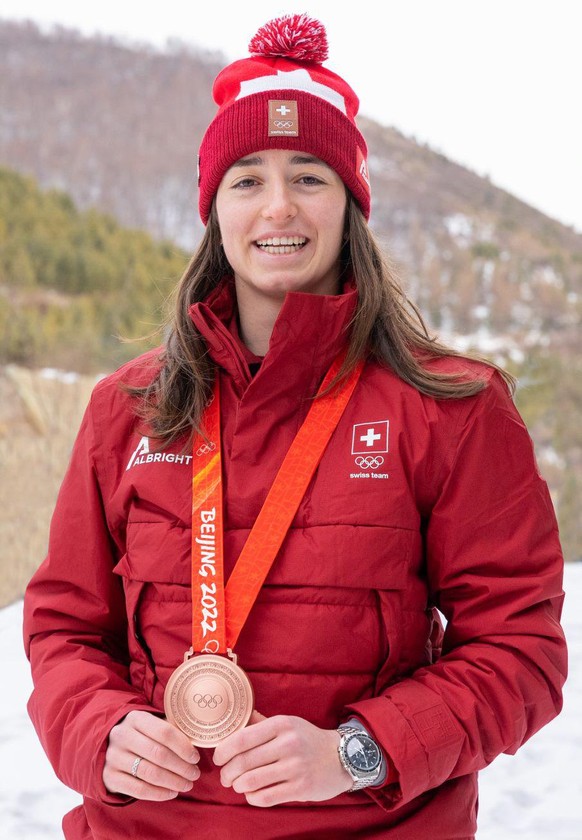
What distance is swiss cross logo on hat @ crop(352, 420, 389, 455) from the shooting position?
4.86ft

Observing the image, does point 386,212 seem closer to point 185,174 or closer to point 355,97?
point 185,174

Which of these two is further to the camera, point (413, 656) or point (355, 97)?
point (355, 97)

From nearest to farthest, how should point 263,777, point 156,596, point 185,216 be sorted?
1. point 263,777
2. point 156,596
3. point 185,216

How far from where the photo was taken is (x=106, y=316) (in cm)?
838

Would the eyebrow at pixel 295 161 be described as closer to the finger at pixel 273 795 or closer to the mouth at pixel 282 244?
the mouth at pixel 282 244

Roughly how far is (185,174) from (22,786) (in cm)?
798

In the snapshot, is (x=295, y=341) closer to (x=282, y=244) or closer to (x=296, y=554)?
(x=282, y=244)

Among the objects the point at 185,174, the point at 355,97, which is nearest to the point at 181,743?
the point at 355,97

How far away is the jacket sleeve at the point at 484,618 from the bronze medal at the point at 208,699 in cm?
17

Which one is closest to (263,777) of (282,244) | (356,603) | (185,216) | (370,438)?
(356,603)

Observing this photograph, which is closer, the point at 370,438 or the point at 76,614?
the point at 370,438

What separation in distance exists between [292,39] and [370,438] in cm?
73

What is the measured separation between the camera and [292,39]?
1667 millimetres

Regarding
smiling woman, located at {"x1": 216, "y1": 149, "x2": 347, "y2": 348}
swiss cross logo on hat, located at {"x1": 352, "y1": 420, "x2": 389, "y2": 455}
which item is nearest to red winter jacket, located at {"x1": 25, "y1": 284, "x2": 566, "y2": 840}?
swiss cross logo on hat, located at {"x1": 352, "y1": 420, "x2": 389, "y2": 455}
